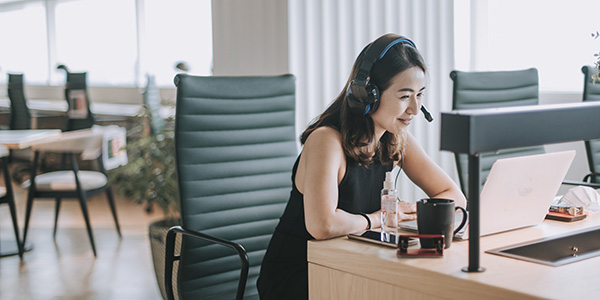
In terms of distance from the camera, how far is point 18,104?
6336mm

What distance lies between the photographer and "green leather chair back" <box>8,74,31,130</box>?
20.5ft

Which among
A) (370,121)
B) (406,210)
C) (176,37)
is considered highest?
(176,37)

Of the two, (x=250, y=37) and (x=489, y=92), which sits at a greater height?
(x=250, y=37)

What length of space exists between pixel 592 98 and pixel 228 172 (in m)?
1.70

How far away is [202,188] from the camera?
6.77 feet

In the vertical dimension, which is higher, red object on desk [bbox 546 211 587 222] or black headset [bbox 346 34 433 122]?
black headset [bbox 346 34 433 122]

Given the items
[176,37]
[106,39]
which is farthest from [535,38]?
[106,39]

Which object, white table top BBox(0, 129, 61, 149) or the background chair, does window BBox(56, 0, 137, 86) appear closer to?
white table top BBox(0, 129, 61, 149)

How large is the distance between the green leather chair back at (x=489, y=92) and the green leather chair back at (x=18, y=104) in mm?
4772

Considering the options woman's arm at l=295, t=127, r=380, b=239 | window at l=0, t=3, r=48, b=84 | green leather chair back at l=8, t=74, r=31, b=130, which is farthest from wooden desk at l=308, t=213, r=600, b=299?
window at l=0, t=3, r=48, b=84

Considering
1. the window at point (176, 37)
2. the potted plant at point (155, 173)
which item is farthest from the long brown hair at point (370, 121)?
the window at point (176, 37)

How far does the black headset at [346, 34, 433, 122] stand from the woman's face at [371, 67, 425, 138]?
0.10 feet

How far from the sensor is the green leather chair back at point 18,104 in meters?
6.24

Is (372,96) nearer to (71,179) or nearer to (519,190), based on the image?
(519,190)
